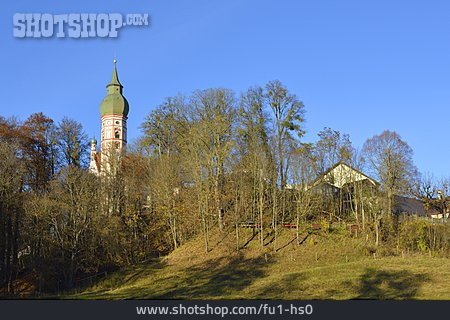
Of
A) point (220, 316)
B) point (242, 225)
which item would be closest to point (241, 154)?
point (242, 225)

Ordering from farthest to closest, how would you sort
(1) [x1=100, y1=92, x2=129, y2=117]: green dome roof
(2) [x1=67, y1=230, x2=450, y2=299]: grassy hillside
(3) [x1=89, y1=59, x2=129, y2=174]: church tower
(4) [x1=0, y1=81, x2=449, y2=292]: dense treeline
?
(1) [x1=100, y1=92, x2=129, y2=117]: green dome roof
(3) [x1=89, y1=59, x2=129, y2=174]: church tower
(4) [x1=0, y1=81, x2=449, y2=292]: dense treeline
(2) [x1=67, y1=230, x2=450, y2=299]: grassy hillside

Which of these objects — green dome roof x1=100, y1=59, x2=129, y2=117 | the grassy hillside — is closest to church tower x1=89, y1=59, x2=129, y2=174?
green dome roof x1=100, y1=59, x2=129, y2=117

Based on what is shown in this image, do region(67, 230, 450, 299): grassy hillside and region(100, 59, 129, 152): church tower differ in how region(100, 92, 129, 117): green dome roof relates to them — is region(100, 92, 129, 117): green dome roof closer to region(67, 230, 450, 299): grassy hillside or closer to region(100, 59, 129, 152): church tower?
region(100, 59, 129, 152): church tower

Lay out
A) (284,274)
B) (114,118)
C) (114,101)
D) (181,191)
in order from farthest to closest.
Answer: (114,101) → (114,118) → (181,191) → (284,274)

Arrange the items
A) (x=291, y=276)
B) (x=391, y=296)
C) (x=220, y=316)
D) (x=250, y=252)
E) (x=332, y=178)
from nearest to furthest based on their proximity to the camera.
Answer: (x=220, y=316) → (x=391, y=296) → (x=291, y=276) → (x=250, y=252) → (x=332, y=178)

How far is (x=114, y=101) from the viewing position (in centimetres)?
6888

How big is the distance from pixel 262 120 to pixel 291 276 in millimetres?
19763

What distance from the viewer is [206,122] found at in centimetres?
3972

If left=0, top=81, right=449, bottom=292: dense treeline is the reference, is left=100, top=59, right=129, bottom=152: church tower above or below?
above

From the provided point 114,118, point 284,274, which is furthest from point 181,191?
point 114,118

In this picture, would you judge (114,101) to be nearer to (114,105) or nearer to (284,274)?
(114,105)

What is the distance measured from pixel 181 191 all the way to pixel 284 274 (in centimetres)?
1407

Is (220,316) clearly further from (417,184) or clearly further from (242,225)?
(417,184)

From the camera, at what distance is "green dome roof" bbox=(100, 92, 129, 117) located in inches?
2689
